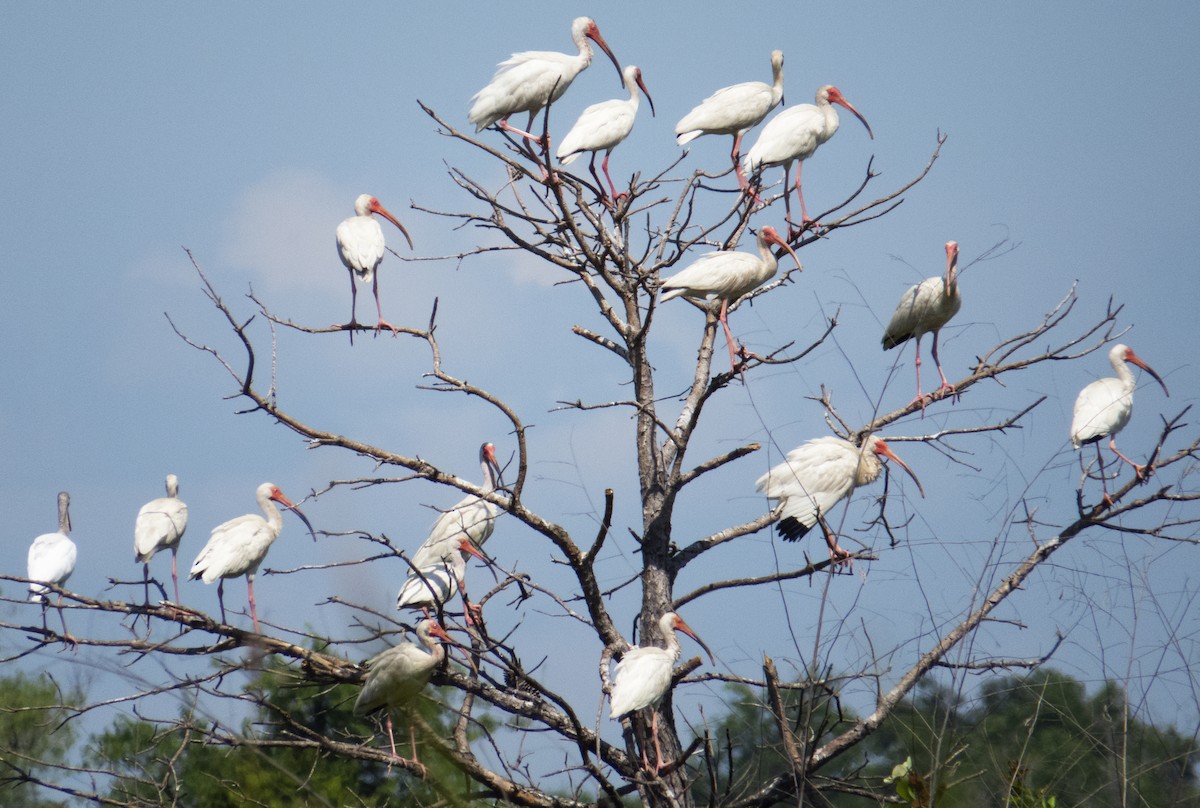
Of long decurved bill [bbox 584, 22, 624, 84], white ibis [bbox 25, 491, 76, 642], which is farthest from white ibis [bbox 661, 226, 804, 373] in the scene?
white ibis [bbox 25, 491, 76, 642]

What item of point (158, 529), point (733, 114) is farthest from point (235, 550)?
point (733, 114)

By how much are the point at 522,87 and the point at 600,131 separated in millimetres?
920

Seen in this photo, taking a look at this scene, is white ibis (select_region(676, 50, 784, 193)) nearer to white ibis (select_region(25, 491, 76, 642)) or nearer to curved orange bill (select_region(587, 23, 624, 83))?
curved orange bill (select_region(587, 23, 624, 83))

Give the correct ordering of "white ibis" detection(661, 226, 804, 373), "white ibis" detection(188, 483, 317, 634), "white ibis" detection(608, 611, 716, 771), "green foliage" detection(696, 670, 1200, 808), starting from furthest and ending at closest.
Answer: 1. "white ibis" detection(188, 483, 317, 634)
2. "white ibis" detection(661, 226, 804, 373)
3. "white ibis" detection(608, 611, 716, 771)
4. "green foliage" detection(696, 670, 1200, 808)

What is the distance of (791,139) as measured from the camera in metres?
10.1

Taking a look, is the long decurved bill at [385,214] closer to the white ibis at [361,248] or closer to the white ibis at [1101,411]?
the white ibis at [361,248]

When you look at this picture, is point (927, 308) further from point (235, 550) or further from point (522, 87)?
point (235, 550)

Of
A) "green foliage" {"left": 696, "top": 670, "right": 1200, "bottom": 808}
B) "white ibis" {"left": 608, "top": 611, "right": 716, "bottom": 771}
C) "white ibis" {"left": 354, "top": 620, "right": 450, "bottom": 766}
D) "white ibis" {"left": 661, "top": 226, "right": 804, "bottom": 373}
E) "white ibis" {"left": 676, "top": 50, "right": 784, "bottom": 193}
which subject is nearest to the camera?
"green foliage" {"left": 696, "top": 670, "right": 1200, "bottom": 808}

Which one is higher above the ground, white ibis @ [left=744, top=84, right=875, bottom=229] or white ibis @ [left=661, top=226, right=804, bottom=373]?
white ibis @ [left=744, top=84, right=875, bottom=229]

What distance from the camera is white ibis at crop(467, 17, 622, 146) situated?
27.3 ft

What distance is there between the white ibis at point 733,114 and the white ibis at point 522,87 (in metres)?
1.21

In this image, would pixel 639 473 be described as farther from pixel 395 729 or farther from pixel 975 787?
pixel 975 787

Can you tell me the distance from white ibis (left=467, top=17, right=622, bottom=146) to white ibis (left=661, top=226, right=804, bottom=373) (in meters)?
1.42

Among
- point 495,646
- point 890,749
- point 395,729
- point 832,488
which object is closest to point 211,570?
point 395,729
